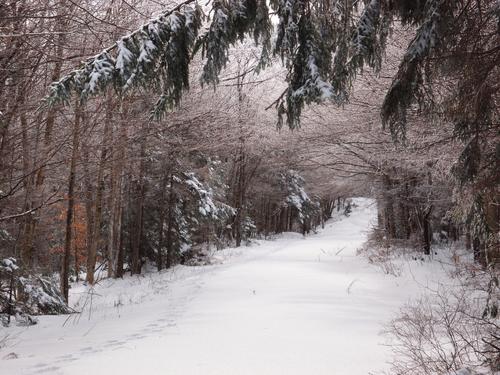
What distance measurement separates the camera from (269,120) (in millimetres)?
20156

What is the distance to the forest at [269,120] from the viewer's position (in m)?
3.91

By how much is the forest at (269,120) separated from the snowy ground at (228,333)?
194mm

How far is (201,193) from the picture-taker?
18922 mm

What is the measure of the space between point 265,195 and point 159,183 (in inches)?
687

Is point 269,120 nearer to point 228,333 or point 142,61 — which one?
point 228,333

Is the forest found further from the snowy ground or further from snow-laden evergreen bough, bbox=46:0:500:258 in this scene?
the snowy ground

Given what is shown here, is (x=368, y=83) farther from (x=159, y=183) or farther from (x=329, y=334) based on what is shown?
(x=159, y=183)

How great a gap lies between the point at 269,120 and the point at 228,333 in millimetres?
15671

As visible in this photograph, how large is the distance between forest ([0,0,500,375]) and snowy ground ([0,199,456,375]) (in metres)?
0.19

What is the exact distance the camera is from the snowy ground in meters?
4.08

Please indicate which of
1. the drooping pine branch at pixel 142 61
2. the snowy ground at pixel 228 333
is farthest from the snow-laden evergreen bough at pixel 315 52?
the snowy ground at pixel 228 333

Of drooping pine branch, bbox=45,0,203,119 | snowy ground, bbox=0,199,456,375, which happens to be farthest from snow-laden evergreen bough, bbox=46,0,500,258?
snowy ground, bbox=0,199,456,375

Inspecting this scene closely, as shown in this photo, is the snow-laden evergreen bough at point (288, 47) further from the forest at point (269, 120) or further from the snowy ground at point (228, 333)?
the snowy ground at point (228, 333)

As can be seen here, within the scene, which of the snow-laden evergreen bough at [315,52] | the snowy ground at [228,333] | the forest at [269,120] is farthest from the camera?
the snowy ground at [228,333]
